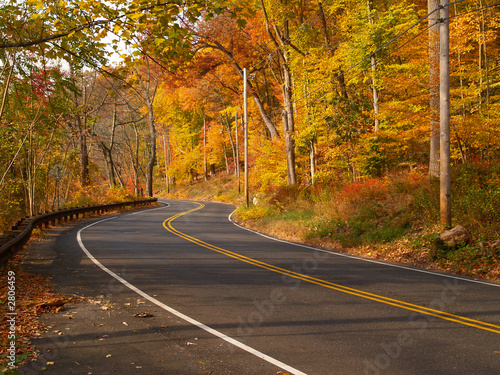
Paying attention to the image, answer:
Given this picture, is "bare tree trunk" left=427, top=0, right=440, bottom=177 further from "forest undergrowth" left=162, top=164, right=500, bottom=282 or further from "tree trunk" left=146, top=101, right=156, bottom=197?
"tree trunk" left=146, top=101, right=156, bottom=197

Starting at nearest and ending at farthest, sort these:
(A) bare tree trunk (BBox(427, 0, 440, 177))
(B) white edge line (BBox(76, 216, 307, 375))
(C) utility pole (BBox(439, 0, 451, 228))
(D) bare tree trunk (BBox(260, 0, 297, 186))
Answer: (B) white edge line (BBox(76, 216, 307, 375))
(C) utility pole (BBox(439, 0, 451, 228))
(A) bare tree trunk (BBox(427, 0, 440, 177))
(D) bare tree trunk (BBox(260, 0, 297, 186))

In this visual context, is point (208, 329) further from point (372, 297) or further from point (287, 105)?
point (287, 105)

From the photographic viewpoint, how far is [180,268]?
10.3 metres

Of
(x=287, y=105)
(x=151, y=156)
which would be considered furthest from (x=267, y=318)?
(x=151, y=156)

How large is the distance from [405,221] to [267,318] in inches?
350

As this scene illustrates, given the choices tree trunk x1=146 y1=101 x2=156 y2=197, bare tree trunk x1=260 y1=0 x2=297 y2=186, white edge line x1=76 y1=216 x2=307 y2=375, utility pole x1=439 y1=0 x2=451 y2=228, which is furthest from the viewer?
tree trunk x1=146 y1=101 x2=156 y2=197

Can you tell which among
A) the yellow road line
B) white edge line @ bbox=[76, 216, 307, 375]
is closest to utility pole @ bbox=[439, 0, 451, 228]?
the yellow road line

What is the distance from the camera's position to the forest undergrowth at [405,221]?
1074cm

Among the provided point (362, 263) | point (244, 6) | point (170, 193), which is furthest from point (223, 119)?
point (244, 6)

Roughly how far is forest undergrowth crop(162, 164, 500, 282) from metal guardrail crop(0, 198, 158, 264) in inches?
396

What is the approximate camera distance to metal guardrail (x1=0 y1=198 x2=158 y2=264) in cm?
1002

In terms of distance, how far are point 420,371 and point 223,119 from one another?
53196 mm

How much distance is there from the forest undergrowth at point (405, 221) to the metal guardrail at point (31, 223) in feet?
33.0

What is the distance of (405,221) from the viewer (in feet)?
44.9
